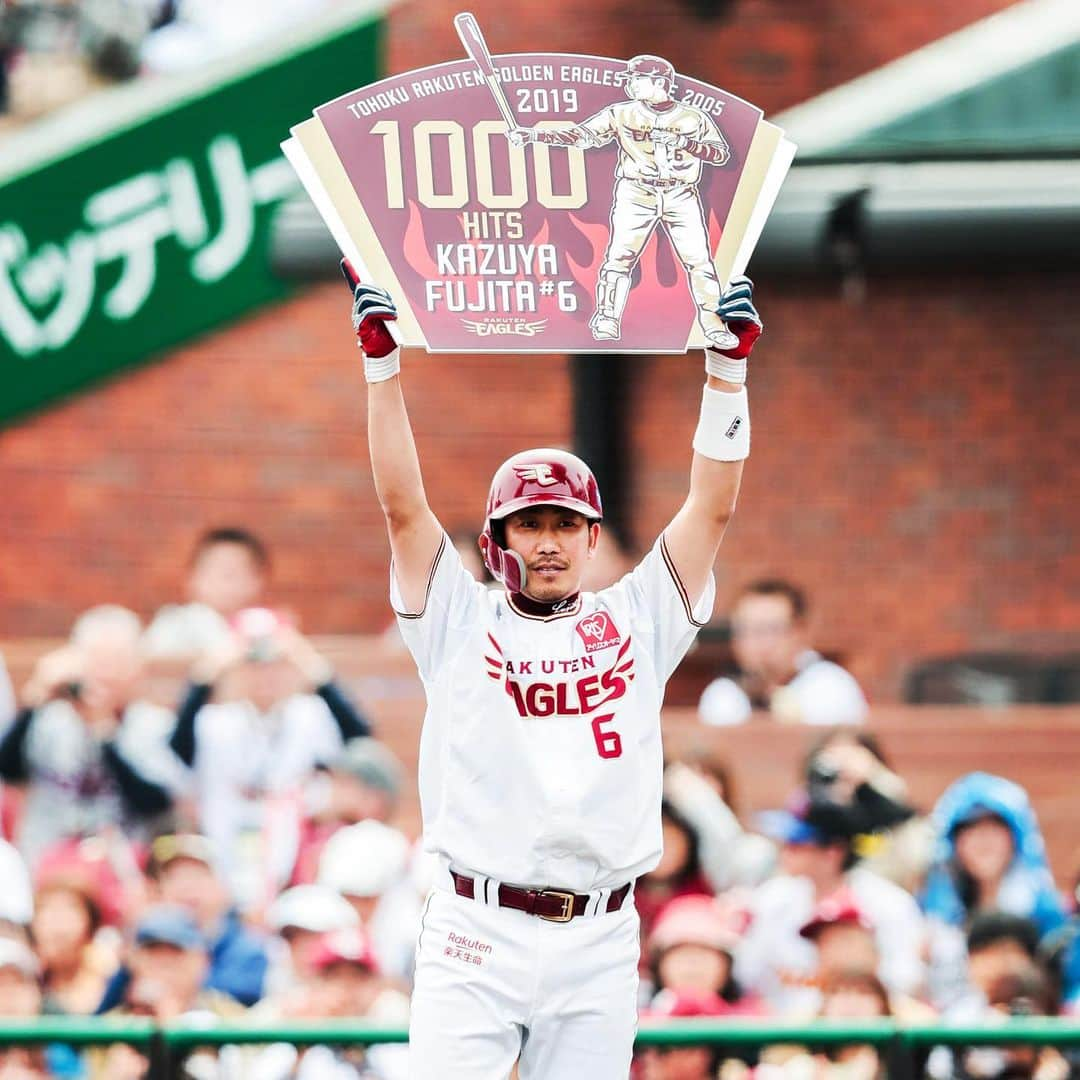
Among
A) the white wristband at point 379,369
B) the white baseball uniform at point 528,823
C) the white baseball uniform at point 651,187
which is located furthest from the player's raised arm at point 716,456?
the white wristband at point 379,369

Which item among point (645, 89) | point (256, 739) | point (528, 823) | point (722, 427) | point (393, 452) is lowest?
point (528, 823)

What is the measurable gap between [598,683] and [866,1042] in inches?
57.5

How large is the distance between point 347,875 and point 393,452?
2.70 metres

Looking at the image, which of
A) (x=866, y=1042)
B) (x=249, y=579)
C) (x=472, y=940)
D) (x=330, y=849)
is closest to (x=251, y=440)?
(x=249, y=579)

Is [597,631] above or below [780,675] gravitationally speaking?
below

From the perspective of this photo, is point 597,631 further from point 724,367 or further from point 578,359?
point 578,359

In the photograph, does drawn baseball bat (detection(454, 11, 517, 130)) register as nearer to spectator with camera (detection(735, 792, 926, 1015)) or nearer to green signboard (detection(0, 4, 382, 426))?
spectator with camera (detection(735, 792, 926, 1015))

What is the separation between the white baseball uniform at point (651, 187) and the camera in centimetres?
448

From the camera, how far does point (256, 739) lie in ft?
24.1

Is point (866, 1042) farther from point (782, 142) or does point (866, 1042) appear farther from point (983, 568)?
point (983, 568)

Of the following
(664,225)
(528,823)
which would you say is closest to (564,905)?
(528,823)

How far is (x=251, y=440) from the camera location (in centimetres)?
1028

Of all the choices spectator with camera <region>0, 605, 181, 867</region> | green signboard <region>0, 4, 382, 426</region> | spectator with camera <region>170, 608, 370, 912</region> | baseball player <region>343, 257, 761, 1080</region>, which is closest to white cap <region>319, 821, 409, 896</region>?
spectator with camera <region>170, 608, 370, 912</region>

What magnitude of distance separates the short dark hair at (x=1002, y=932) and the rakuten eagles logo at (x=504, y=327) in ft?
8.27
